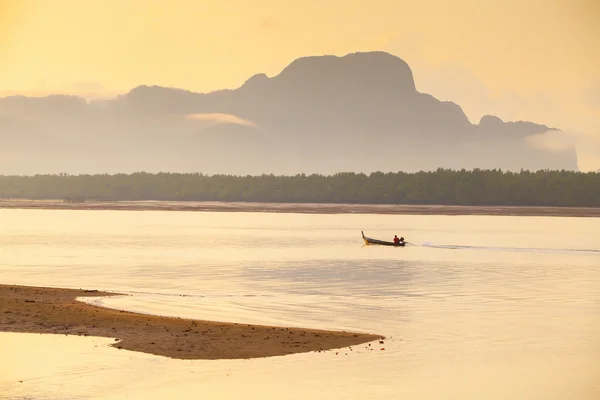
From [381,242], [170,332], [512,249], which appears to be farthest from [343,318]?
[512,249]

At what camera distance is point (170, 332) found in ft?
117

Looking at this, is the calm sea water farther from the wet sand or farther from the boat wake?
the boat wake

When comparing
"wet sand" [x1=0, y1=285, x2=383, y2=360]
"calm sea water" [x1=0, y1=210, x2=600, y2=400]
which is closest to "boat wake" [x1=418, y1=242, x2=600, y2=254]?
"calm sea water" [x1=0, y1=210, x2=600, y2=400]

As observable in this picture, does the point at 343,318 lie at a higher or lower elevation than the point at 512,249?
lower

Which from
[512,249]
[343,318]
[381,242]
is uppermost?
[381,242]

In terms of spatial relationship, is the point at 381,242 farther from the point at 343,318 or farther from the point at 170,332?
the point at 170,332

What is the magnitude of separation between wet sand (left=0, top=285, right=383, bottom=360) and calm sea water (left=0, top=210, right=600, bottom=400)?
109cm

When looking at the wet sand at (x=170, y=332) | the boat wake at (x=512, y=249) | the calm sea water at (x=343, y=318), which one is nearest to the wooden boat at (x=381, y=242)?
the calm sea water at (x=343, y=318)

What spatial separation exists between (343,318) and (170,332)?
9.20m

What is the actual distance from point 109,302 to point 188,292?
728cm

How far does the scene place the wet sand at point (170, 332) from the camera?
32719mm

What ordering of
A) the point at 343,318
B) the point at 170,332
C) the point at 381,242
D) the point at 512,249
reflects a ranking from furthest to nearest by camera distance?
the point at 512,249, the point at 381,242, the point at 343,318, the point at 170,332

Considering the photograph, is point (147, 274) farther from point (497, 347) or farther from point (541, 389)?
point (541, 389)

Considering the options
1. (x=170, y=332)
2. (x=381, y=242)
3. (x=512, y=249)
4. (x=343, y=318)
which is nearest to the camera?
(x=170, y=332)
